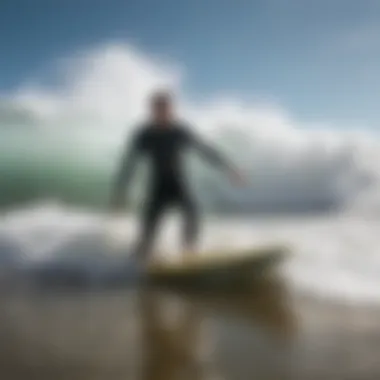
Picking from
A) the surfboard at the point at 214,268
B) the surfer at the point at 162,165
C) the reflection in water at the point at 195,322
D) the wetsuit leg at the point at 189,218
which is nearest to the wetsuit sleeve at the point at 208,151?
the surfer at the point at 162,165

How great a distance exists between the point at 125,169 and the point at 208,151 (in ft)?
0.91

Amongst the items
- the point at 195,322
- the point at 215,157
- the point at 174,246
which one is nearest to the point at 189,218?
the point at 174,246

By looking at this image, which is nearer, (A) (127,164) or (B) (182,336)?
(B) (182,336)

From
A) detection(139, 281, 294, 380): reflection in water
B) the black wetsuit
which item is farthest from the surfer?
detection(139, 281, 294, 380): reflection in water

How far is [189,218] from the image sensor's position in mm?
2115

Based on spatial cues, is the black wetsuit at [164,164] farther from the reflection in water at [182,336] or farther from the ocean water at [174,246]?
the reflection in water at [182,336]

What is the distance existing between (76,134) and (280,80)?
0.71 meters

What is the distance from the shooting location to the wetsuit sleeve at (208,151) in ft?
7.02

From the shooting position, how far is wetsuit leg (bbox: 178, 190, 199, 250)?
2.11 meters

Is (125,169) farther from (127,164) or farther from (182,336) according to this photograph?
(182,336)

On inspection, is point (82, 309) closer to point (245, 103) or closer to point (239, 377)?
point (239, 377)

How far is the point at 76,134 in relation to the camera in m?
2.20

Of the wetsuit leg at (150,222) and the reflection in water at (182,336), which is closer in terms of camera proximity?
the reflection in water at (182,336)

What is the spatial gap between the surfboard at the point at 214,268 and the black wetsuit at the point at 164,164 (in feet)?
0.31
